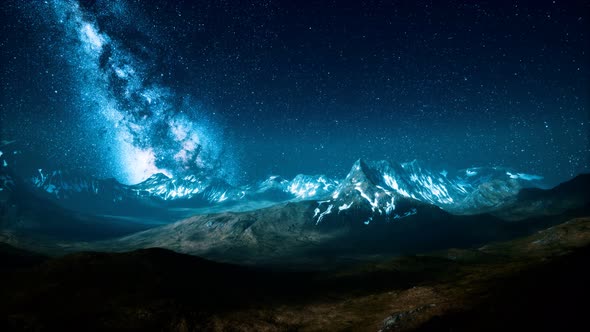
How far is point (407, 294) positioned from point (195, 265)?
97447 millimetres

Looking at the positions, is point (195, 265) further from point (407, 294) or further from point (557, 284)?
point (557, 284)

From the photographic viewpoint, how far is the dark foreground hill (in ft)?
178

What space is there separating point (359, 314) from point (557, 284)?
50.0 m

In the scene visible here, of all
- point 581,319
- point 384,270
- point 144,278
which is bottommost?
point 384,270

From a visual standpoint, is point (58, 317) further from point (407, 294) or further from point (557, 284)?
point (557, 284)

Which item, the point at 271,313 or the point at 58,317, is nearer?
the point at 58,317

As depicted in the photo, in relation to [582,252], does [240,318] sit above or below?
below

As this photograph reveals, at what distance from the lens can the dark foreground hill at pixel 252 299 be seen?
178 feet

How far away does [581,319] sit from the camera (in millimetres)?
42188

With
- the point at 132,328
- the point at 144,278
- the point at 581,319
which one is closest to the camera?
the point at 581,319

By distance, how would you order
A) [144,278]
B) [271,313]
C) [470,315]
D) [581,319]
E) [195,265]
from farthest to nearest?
1. [195,265]
2. [144,278]
3. [271,313]
4. [470,315]
5. [581,319]

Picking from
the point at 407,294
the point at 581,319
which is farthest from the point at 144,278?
the point at 581,319

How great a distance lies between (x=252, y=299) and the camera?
351 ft

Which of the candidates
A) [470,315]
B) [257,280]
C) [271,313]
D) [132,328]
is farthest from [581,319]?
[257,280]
